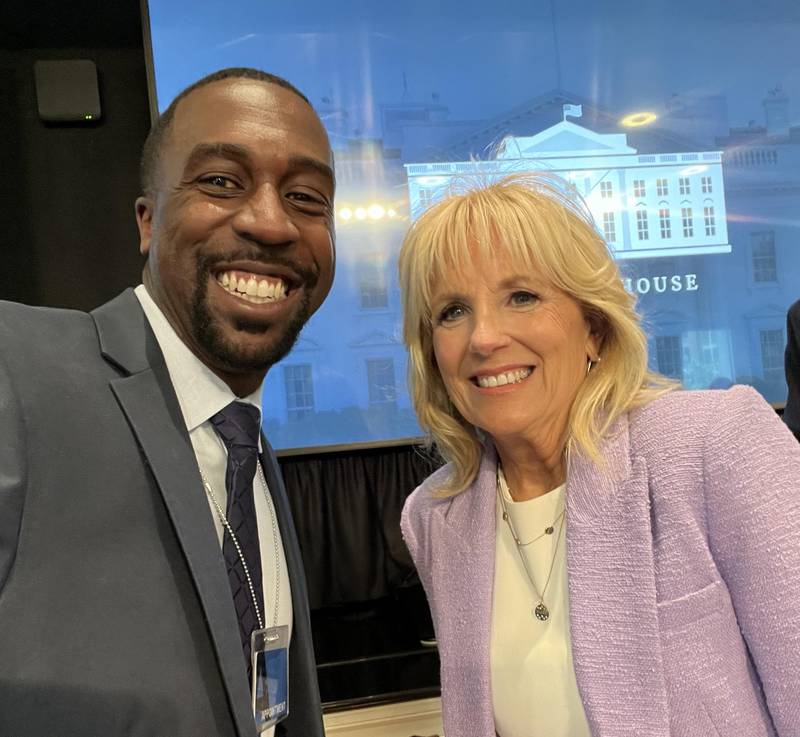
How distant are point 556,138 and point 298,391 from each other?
1.87m

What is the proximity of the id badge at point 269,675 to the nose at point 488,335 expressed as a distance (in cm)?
62

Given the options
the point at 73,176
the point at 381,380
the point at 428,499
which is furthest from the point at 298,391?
the point at 428,499

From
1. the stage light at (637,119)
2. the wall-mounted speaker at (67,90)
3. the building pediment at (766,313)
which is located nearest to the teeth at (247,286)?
the wall-mounted speaker at (67,90)

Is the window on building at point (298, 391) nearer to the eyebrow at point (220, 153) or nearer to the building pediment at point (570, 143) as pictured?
the building pediment at point (570, 143)

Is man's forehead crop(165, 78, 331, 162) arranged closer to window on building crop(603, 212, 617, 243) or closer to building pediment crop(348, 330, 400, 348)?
building pediment crop(348, 330, 400, 348)

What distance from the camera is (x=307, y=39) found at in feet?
9.99

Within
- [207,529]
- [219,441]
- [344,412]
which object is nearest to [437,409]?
[219,441]

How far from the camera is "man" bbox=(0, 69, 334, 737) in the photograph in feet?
2.61

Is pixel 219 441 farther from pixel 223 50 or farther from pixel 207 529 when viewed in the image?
pixel 223 50

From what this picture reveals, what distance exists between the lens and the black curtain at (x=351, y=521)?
309 cm

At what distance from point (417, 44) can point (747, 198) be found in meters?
1.95

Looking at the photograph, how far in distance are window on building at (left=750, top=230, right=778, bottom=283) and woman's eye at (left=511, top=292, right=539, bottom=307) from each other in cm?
277

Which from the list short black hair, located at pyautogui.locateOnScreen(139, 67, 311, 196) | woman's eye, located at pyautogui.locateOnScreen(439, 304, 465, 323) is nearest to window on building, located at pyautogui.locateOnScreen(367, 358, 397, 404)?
woman's eye, located at pyautogui.locateOnScreen(439, 304, 465, 323)

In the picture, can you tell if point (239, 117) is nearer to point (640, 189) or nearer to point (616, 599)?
point (616, 599)
